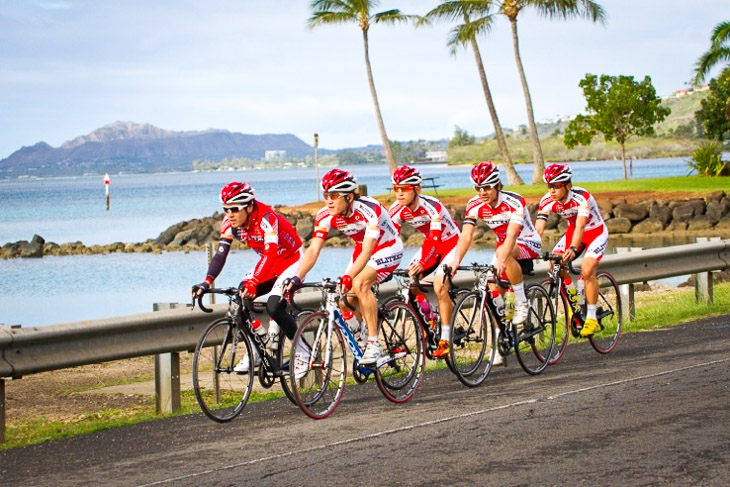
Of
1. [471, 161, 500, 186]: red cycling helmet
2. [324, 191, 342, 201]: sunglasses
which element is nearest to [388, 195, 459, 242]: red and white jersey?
[471, 161, 500, 186]: red cycling helmet

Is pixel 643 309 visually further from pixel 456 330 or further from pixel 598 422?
pixel 598 422

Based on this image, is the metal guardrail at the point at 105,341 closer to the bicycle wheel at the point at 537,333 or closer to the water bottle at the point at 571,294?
the bicycle wheel at the point at 537,333

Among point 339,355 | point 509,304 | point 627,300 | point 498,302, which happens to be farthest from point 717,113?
point 339,355

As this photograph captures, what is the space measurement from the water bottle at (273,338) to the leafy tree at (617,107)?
60.4 metres

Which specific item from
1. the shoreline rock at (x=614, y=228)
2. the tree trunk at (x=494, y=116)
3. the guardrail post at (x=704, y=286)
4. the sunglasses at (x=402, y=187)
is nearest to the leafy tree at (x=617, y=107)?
the tree trunk at (x=494, y=116)

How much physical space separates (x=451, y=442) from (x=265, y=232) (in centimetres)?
250

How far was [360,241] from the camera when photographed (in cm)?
1026

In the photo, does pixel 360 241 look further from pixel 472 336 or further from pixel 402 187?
pixel 472 336

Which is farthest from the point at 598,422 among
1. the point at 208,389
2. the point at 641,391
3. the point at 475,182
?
the point at 208,389

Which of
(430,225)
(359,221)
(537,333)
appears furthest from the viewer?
(537,333)

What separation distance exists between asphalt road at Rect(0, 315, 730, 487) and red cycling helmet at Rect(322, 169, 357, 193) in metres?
1.85

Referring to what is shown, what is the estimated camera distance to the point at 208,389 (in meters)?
12.6

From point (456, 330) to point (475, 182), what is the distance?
147 cm

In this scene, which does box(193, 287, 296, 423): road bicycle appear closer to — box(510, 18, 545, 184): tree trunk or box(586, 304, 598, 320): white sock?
box(586, 304, 598, 320): white sock
